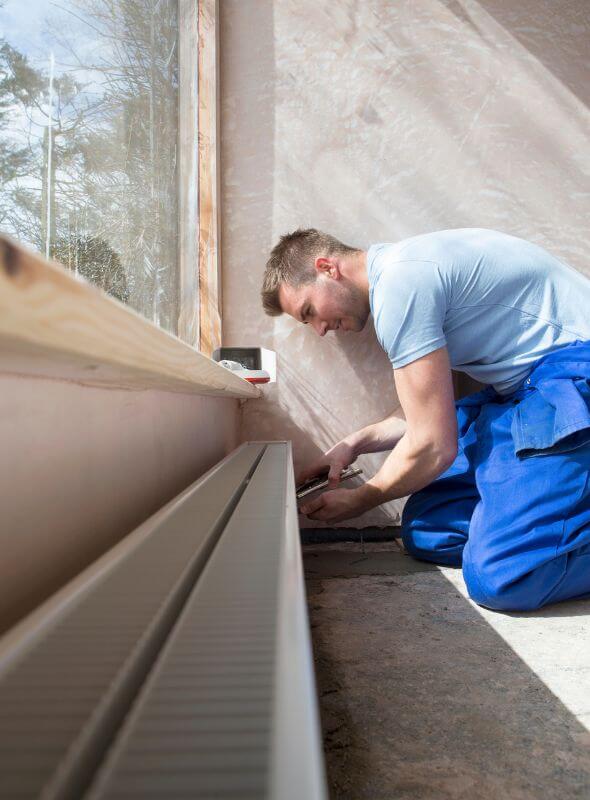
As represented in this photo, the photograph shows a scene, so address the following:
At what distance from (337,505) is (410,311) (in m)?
0.63

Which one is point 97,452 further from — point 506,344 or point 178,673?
point 506,344

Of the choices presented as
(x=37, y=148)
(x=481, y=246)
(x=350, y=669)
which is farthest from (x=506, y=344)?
(x=37, y=148)

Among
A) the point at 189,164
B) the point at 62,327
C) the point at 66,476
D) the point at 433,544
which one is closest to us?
the point at 62,327

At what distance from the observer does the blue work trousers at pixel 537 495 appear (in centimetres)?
145

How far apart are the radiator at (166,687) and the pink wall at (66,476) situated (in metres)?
0.11

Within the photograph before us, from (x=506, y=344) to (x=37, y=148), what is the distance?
1378mm

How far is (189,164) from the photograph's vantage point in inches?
92.7

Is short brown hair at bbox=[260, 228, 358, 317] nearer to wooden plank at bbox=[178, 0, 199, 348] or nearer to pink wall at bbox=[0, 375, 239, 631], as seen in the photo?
wooden plank at bbox=[178, 0, 199, 348]

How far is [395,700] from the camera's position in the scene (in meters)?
1.00

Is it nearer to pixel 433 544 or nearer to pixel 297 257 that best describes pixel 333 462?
pixel 433 544

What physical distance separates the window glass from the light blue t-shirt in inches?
26.5

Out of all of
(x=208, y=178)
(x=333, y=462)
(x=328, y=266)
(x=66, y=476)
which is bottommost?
(x=333, y=462)

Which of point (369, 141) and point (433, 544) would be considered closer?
point (433, 544)

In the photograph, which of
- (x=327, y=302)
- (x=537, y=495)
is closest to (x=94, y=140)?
(x=327, y=302)
